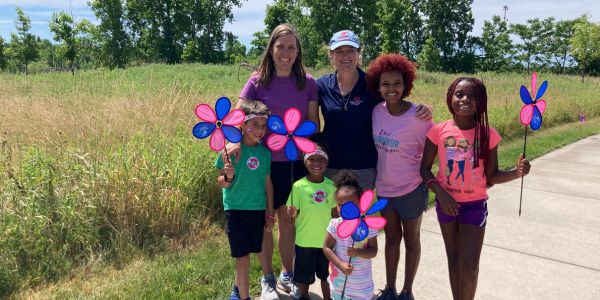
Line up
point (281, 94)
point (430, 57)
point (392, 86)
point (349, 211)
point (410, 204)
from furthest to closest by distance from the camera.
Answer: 1. point (430, 57)
2. point (281, 94)
3. point (410, 204)
4. point (392, 86)
5. point (349, 211)

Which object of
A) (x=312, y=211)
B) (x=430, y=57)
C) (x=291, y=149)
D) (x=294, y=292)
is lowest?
(x=294, y=292)

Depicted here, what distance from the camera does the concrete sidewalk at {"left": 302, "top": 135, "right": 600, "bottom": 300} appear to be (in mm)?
2996

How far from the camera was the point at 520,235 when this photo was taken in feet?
12.9

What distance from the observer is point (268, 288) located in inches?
112

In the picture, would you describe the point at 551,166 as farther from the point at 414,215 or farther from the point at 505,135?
the point at 414,215

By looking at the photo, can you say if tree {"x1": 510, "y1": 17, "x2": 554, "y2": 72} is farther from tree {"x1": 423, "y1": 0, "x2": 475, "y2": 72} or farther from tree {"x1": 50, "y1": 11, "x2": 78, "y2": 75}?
tree {"x1": 50, "y1": 11, "x2": 78, "y2": 75}

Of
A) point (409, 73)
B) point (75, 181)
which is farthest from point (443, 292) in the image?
point (75, 181)

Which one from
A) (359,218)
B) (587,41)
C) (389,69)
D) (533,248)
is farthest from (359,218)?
(587,41)

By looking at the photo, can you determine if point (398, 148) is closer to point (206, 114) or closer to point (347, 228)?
point (347, 228)

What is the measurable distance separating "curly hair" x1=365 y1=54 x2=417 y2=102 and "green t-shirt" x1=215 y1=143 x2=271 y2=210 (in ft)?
2.56

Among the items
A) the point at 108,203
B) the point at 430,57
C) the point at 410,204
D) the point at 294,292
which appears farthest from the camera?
the point at 430,57

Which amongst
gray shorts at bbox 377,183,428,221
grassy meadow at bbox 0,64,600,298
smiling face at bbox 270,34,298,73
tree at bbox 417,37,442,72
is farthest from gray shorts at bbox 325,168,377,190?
tree at bbox 417,37,442,72

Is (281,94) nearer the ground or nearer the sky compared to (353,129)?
nearer the sky

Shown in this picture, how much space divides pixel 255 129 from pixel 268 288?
42.2 inches
